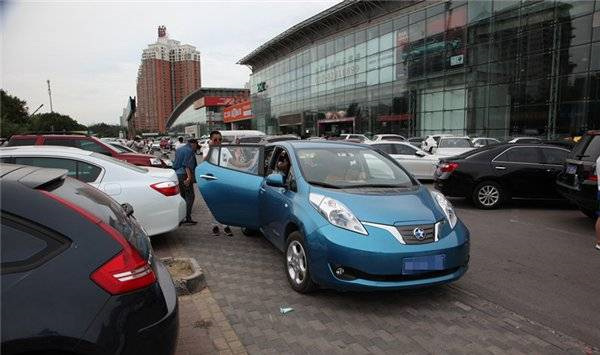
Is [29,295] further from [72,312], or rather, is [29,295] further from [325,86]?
[325,86]

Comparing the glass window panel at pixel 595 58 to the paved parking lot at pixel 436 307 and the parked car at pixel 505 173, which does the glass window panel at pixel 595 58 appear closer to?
the parked car at pixel 505 173

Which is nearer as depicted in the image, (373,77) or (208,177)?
(208,177)

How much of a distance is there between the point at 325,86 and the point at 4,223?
47.5m

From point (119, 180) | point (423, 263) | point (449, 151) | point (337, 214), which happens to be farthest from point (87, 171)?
point (449, 151)

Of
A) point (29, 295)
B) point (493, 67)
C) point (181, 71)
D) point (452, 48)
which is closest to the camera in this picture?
point (29, 295)

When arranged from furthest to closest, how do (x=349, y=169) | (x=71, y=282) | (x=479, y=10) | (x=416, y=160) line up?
(x=479, y=10) < (x=416, y=160) < (x=349, y=169) < (x=71, y=282)

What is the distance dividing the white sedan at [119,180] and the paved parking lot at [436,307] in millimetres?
535

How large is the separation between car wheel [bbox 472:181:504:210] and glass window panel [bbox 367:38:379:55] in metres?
32.8

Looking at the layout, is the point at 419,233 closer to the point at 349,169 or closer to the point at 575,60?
the point at 349,169

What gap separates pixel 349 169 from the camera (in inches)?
200

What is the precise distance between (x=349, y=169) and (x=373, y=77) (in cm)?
3679

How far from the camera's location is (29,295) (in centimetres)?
194

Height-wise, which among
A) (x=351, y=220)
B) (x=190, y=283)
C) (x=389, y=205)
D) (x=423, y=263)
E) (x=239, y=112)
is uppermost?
(x=239, y=112)

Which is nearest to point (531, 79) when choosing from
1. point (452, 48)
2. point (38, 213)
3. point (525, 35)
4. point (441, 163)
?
point (525, 35)
